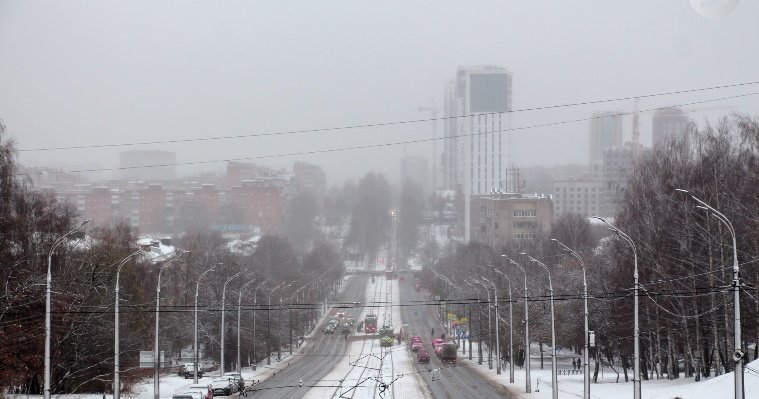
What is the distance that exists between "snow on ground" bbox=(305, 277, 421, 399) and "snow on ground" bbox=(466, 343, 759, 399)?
528 centimetres

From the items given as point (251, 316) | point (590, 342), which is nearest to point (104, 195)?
point (251, 316)

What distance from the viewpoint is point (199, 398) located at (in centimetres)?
4578

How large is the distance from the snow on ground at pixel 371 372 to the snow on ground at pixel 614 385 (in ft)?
17.3

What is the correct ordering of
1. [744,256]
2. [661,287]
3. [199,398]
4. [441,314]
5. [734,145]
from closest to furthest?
[199,398] < [744,256] < [661,287] < [734,145] < [441,314]

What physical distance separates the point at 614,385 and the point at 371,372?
18586 millimetres

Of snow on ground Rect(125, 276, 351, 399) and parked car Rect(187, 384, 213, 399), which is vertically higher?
parked car Rect(187, 384, 213, 399)

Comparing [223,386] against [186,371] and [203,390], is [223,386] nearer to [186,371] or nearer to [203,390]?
[203,390]

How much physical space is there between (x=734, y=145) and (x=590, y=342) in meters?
23.7

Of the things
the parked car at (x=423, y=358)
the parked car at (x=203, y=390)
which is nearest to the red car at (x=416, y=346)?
the parked car at (x=423, y=358)

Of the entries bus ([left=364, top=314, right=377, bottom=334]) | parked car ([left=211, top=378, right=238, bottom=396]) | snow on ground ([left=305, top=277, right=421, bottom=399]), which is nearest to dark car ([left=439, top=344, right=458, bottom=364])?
snow on ground ([left=305, top=277, right=421, bottom=399])

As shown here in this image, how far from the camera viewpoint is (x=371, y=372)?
69.9 metres

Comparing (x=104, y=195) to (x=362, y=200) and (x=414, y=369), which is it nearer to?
(x=362, y=200)

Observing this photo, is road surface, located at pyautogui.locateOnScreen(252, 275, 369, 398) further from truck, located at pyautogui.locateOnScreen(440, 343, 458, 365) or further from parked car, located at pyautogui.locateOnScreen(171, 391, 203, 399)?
truck, located at pyautogui.locateOnScreen(440, 343, 458, 365)

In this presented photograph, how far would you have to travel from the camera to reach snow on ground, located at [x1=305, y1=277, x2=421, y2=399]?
53.6m
